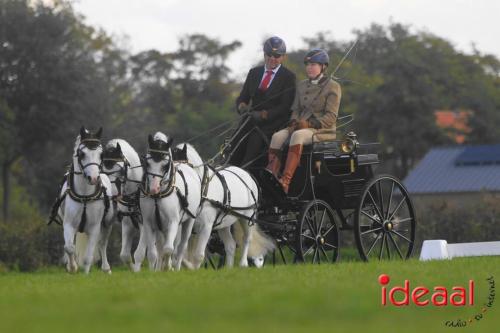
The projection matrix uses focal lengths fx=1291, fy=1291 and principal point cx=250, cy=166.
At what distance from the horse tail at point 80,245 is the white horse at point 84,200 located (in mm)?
646

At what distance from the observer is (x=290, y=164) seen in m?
17.6

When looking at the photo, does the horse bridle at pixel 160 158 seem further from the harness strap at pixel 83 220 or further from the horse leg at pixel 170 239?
the harness strap at pixel 83 220

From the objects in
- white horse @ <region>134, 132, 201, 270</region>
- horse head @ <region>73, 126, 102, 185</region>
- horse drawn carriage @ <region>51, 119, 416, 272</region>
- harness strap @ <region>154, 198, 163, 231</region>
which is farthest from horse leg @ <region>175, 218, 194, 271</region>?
horse head @ <region>73, 126, 102, 185</region>

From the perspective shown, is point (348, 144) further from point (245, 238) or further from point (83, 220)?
point (83, 220)

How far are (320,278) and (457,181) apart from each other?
70448 millimetres

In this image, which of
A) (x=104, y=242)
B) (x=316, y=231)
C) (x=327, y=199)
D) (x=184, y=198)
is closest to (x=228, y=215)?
(x=316, y=231)

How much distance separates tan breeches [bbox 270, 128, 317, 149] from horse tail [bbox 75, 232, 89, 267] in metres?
2.86

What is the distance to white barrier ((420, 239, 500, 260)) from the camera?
18203mm

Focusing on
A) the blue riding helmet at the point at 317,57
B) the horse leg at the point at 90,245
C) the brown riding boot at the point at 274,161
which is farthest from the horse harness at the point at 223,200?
the blue riding helmet at the point at 317,57

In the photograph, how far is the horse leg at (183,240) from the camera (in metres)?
16.5

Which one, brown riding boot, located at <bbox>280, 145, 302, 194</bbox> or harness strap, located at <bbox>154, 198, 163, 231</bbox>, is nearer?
harness strap, located at <bbox>154, 198, 163, 231</bbox>

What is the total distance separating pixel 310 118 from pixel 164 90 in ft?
224

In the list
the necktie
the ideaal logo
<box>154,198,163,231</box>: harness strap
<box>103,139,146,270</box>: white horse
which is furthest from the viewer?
the necktie

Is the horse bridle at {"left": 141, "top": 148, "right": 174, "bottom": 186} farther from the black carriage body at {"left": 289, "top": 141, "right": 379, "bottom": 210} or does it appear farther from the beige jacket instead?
the beige jacket
